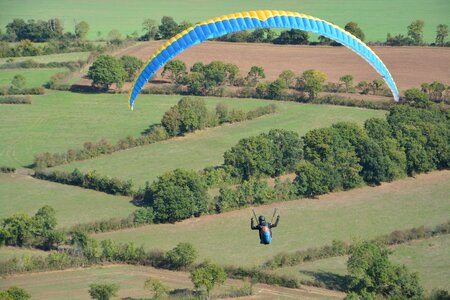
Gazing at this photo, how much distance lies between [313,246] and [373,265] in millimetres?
7219

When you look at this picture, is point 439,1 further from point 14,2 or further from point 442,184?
point 442,184

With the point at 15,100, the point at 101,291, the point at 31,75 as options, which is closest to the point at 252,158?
the point at 101,291

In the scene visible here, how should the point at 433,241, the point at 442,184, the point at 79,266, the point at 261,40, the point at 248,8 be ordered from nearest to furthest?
the point at 79,266 → the point at 433,241 → the point at 442,184 → the point at 261,40 → the point at 248,8

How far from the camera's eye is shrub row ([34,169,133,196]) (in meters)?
57.9

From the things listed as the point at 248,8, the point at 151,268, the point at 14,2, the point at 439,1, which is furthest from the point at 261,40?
the point at 151,268

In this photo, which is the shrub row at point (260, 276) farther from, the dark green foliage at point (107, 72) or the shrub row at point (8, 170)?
the dark green foliage at point (107, 72)

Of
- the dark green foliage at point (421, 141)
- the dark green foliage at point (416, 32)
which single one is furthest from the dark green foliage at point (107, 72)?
the dark green foliage at point (416, 32)

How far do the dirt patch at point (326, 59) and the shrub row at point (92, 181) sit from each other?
28494 mm

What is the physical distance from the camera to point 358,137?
61.3 meters

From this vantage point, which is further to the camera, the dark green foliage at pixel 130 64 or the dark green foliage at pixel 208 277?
the dark green foliage at pixel 130 64

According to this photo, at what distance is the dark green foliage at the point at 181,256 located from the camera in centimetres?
4725

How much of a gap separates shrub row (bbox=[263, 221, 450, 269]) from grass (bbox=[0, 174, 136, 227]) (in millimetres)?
10644

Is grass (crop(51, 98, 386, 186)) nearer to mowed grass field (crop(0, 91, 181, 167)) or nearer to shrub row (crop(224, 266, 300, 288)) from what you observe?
mowed grass field (crop(0, 91, 181, 167))

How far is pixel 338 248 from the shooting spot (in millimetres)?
49031
